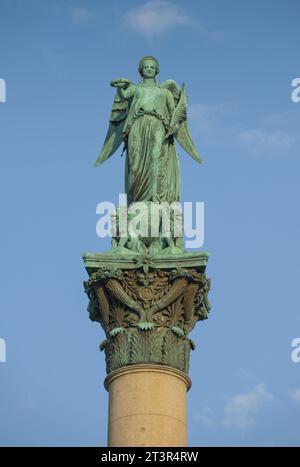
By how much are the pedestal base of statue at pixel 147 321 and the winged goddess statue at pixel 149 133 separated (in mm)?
3329

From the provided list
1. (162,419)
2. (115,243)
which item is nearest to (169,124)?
(115,243)

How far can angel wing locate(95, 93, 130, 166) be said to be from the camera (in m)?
42.3

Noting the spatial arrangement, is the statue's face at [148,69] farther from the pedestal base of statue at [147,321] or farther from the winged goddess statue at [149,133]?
the pedestal base of statue at [147,321]

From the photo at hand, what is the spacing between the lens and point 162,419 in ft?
117

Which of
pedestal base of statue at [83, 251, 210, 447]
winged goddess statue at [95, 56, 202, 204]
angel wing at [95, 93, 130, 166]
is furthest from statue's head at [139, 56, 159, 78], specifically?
pedestal base of statue at [83, 251, 210, 447]

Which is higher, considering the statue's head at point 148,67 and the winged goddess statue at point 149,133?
the statue's head at point 148,67

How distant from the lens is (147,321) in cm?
3722

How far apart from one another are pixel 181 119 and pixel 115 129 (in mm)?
2305

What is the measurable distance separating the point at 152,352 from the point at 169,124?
8011 millimetres

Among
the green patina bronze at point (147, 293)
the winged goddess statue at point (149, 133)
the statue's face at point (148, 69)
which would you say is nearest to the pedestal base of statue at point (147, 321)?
the green patina bronze at point (147, 293)

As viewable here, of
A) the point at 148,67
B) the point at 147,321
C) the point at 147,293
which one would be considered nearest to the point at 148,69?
the point at 148,67

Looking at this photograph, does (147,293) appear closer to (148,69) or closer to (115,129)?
(115,129)

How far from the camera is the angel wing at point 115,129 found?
139 ft
